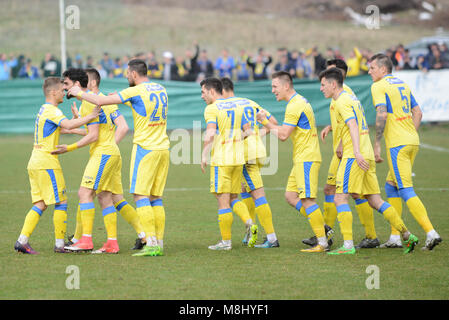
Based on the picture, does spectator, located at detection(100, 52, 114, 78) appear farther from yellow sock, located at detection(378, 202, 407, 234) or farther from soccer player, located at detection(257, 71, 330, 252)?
yellow sock, located at detection(378, 202, 407, 234)

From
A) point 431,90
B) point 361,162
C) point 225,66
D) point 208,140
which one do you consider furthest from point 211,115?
point 225,66

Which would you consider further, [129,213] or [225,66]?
[225,66]

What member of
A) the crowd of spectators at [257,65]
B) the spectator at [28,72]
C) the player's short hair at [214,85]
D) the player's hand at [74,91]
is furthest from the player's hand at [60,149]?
the spectator at [28,72]

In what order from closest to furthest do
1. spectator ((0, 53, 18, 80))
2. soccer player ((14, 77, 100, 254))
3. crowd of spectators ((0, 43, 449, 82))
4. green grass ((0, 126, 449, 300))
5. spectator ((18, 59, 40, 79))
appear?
green grass ((0, 126, 449, 300)) → soccer player ((14, 77, 100, 254)) → crowd of spectators ((0, 43, 449, 82)) → spectator ((0, 53, 18, 80)) → spectator ((18, 59, 40, 79))

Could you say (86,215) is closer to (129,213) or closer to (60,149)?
(129,213)

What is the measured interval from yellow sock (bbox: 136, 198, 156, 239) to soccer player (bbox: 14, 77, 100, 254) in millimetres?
943

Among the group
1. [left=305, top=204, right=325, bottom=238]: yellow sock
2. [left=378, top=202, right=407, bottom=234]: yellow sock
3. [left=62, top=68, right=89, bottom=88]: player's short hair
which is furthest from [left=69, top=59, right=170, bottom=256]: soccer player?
[left=378, top=202, right=407, bottom=234]: yellow sock

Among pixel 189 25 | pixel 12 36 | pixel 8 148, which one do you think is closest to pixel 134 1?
pixel 189 25

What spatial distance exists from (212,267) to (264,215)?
4.97 ft

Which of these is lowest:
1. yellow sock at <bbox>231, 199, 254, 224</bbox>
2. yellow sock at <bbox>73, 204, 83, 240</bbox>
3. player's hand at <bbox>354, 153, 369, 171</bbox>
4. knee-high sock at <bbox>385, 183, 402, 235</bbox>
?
yellow sock at <bbox>73, 204, 83, 240</bbox>

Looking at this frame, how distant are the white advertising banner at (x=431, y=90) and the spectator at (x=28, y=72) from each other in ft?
49.4

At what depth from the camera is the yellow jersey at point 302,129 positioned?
803 centimetres

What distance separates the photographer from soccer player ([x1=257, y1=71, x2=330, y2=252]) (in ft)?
26.3

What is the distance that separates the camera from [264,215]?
27.6ft
